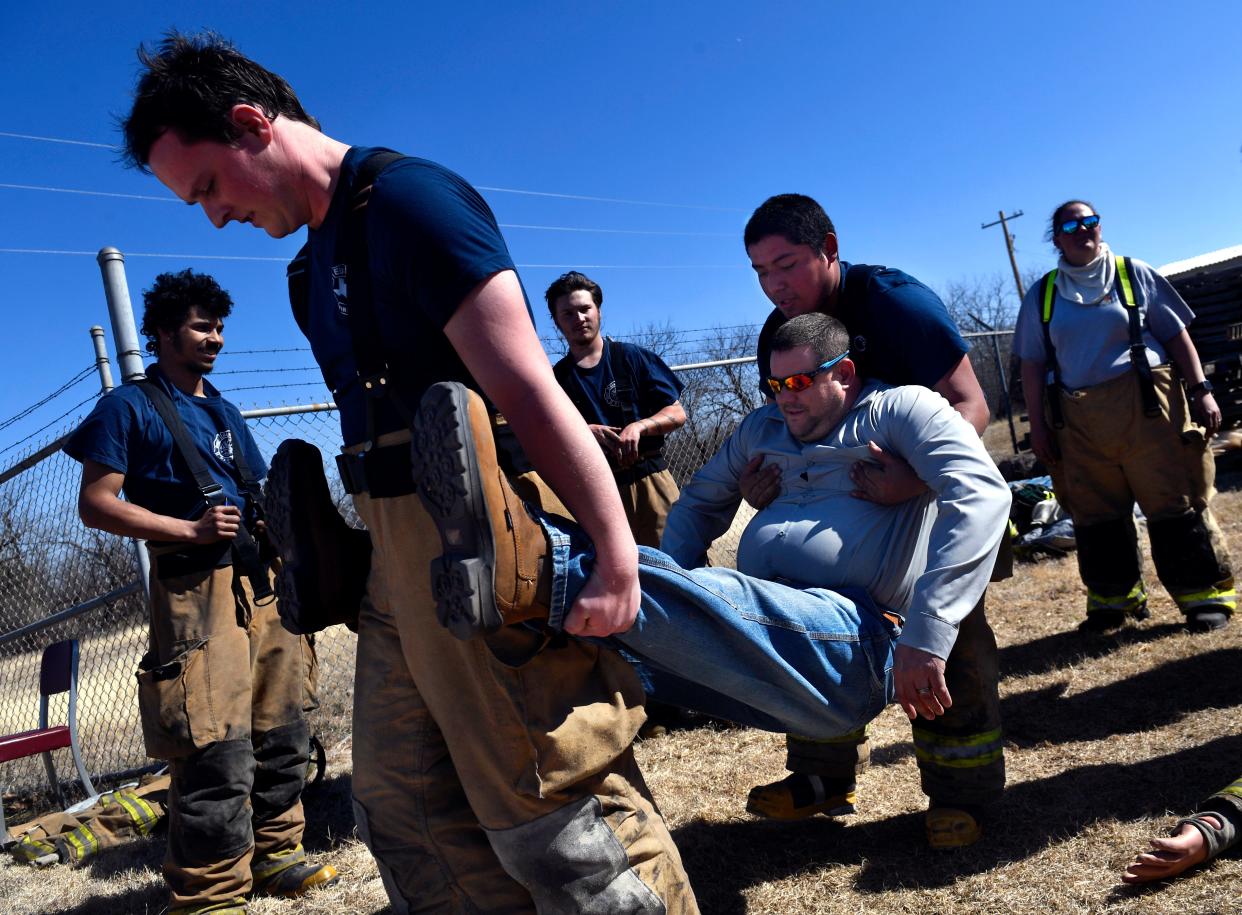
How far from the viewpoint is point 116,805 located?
180 inches

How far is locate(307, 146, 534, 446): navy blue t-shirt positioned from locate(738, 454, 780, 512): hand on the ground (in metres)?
1.20

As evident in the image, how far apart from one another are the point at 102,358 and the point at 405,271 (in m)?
4.18

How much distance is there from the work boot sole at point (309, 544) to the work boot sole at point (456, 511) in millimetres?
543

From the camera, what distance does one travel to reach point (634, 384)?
199 inches

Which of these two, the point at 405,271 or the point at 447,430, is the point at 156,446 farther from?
the point at 447,430

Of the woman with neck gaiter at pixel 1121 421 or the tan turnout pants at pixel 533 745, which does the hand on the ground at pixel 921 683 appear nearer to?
the tan turnout pants at pixel 533 745

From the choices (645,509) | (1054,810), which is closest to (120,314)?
(645,509)

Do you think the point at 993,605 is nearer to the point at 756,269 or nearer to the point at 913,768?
the point at 913,768

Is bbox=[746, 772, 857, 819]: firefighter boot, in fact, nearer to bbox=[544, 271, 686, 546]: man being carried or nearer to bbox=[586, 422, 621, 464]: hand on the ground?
bbox=[544, 271, 686, 546]: man being carried

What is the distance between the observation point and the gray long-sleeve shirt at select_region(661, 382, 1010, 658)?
2.24 metres

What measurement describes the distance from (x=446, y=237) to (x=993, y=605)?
5578mm

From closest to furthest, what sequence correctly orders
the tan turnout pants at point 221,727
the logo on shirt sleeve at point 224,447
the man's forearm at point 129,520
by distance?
the tan turnout pants at point 221,727
the man's forearm at point 129,520
the logo on shirt sleeve at point 224,447

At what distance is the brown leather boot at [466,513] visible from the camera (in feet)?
5.15

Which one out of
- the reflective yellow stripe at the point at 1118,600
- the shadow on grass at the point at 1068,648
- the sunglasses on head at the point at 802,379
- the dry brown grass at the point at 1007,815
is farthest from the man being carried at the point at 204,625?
the reflective yellow stripe at the point at 1118,600
